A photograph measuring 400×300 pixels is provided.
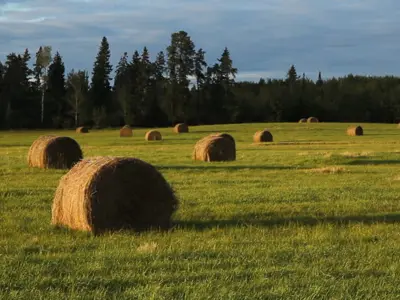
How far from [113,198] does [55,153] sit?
12419 millimetres

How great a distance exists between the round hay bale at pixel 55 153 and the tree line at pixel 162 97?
64.9 metres

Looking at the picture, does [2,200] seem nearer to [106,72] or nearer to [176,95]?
[176,95]

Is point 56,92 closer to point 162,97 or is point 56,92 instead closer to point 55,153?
point 162,97

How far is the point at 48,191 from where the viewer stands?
14.5 meters

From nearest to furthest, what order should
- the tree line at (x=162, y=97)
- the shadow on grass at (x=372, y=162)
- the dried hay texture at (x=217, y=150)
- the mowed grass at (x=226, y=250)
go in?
the mowed grass at (x=226, y=250) < the shadow on grass at (x=372, y=162) < the dried hay texture at (x=217, y=150) < the tree line at (x=162, y=97)

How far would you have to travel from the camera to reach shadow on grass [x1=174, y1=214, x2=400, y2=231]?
10.1m

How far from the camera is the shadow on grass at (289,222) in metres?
10.1

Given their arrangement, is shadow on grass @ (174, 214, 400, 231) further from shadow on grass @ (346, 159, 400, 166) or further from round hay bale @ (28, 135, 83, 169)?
shadow on grass @ (346, 159, 400, 166)

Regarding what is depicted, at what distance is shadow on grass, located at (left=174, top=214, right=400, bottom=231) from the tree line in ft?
254

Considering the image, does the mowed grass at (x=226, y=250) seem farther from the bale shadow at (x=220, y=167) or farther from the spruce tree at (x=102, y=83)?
the spruce tree at (x=102, y=83)

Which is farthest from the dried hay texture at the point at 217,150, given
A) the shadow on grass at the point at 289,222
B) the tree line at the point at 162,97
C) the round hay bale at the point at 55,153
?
the tree line at the point at 162,97

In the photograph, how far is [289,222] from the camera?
33.9ft

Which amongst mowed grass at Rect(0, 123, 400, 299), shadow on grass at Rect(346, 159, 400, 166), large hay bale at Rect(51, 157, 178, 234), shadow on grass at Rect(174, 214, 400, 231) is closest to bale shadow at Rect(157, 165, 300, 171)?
shadow on grass at Rect(346, 159, 400, 166)

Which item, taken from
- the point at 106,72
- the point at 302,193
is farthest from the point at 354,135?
the point at 106,72
